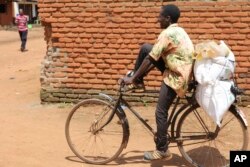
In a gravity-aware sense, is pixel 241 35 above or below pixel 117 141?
above

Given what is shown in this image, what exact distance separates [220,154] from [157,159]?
82cm

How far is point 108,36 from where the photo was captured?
7652mm

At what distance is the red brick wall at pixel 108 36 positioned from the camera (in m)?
7.13

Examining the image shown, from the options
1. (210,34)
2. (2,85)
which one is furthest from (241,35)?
(2,85)

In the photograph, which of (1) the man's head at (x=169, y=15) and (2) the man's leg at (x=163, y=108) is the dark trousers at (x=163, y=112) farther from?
(1) the man's head at (x=169, y=15)

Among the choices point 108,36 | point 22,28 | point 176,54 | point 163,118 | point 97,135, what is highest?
point 176,54

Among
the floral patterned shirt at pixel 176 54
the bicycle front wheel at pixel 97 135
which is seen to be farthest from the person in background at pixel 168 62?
the bicycle front wheel at pixel 97 135

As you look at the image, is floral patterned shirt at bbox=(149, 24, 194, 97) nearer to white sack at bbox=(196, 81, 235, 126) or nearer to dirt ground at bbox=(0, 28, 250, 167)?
white sack at bbox=(196, 81, 235, 126)

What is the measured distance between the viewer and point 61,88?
8.01 metres

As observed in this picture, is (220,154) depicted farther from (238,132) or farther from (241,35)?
(241,35)

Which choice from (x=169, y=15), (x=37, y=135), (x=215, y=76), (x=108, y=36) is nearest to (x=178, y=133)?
(x=215, y=76)

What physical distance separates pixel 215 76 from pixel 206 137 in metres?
0.72

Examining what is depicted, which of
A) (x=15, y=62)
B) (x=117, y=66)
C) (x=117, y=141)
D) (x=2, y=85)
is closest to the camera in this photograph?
(x=117, y=141)

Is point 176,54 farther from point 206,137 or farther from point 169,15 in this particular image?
point 206,137
